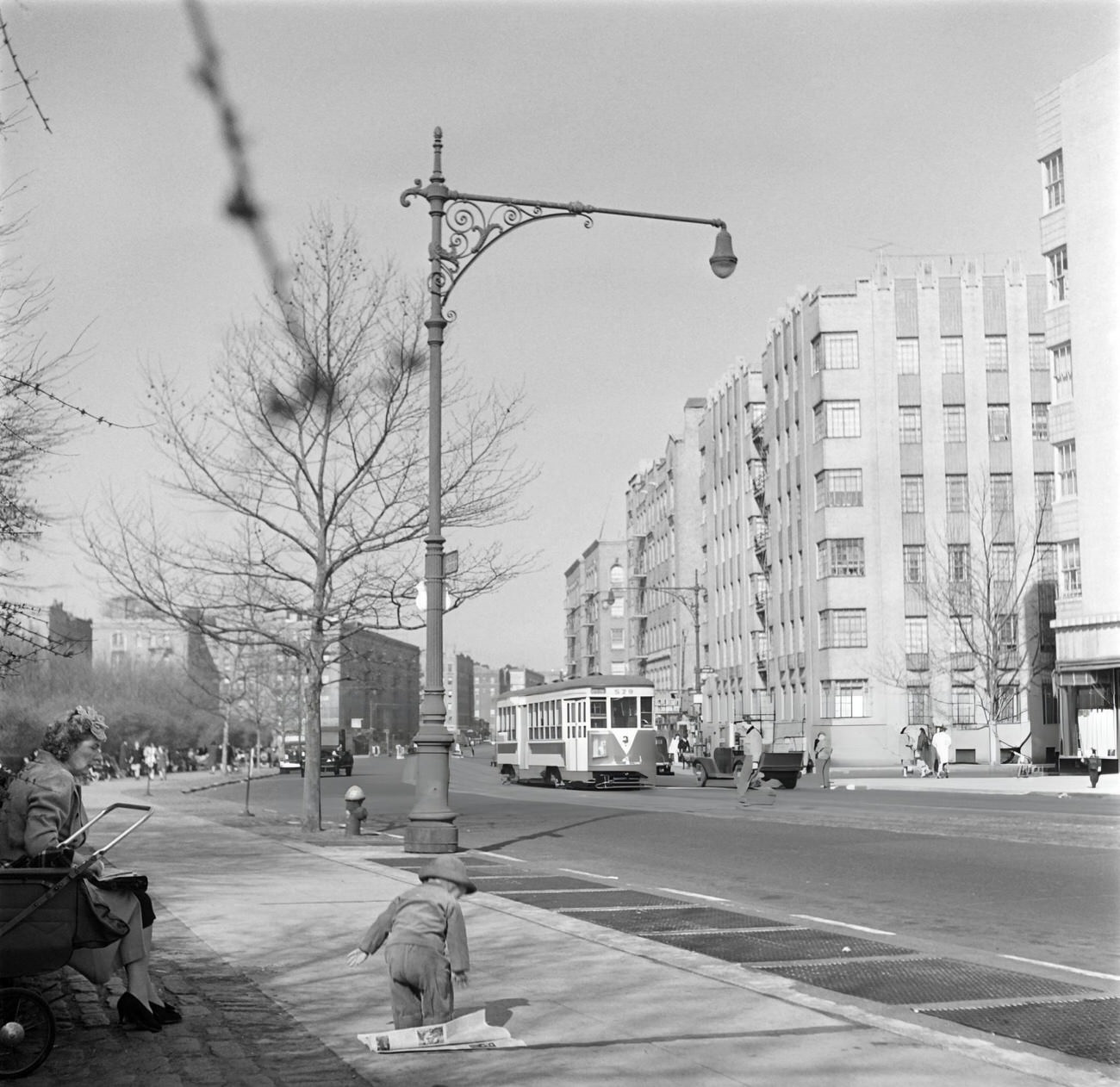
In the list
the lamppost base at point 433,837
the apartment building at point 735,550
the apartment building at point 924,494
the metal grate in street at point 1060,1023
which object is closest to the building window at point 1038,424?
the apartment building at point 924,494

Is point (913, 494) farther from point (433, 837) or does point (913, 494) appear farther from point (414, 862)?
point (414, 862)

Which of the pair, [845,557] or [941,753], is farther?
[845,557]

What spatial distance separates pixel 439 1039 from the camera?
6637 millimetres

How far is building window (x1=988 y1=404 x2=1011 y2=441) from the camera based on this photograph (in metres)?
68.9

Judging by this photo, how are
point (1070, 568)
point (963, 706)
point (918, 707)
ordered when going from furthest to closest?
point (963, 706), point (918, 707), point (1070, 568)

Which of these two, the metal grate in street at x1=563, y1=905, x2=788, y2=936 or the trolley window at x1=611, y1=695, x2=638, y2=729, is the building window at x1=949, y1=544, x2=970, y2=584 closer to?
the trolley window at x1=611, y1=695, x2=638, y2=729

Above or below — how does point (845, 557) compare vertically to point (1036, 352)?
below

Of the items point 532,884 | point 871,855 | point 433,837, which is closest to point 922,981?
point 532,884

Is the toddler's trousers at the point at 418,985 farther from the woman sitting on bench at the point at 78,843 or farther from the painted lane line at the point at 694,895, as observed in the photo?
the painted lane line at the point at 694,895

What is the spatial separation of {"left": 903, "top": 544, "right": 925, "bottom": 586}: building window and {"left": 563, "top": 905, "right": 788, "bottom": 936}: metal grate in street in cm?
5769

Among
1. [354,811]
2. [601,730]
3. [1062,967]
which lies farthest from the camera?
[601,730]

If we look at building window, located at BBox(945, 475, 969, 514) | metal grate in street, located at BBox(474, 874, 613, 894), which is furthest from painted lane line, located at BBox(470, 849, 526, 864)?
building window, located at BBox(945, 475, 969, 514)

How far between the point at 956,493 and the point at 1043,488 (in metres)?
3.96

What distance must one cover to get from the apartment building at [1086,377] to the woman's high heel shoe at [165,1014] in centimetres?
4612
